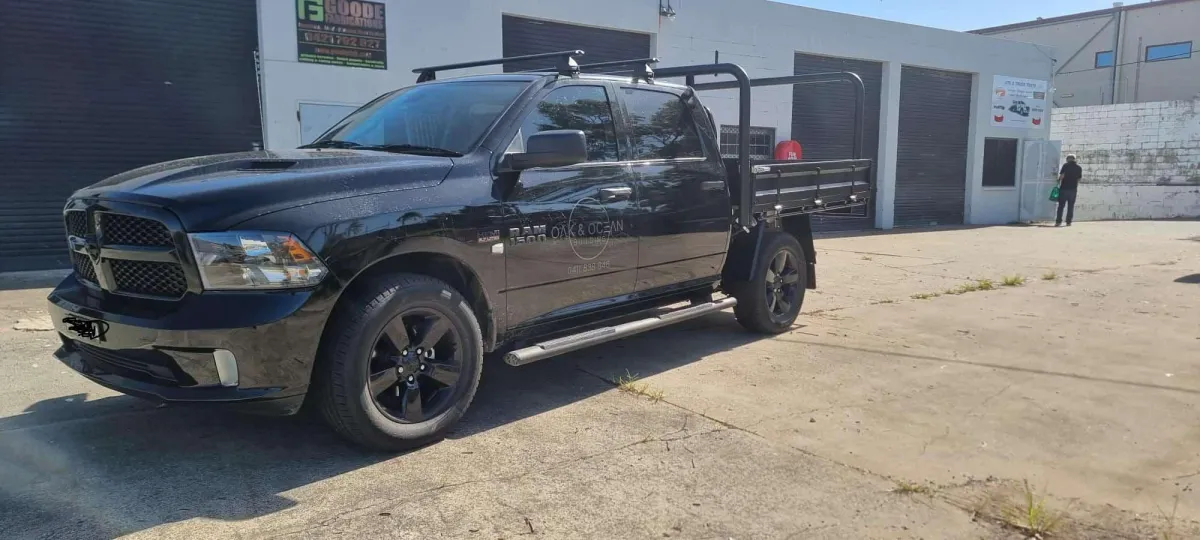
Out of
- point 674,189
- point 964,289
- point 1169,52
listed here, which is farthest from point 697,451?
point 1169,52

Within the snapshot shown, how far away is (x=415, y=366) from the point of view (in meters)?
3.83

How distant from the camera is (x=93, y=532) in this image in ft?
9.81

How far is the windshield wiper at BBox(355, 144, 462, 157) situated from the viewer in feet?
13.8

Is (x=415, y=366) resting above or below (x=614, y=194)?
below

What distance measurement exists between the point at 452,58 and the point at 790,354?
7.85 metres

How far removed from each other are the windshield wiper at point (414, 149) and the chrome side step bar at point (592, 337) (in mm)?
1111

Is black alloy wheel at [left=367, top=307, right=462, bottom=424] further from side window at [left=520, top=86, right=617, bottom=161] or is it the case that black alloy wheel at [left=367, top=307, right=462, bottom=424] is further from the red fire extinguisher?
the red fire extinguisher

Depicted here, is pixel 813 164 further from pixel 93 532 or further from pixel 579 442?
pixel 93 532

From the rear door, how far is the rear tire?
398mm

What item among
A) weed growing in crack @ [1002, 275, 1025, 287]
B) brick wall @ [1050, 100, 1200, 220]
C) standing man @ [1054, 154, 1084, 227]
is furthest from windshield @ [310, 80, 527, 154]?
brick wall @ [1050, 100, 1200, 220]

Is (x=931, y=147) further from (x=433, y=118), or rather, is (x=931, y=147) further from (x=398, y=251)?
(x=398, y=251)

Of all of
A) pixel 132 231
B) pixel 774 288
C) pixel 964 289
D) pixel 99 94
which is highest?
pixel 99 94

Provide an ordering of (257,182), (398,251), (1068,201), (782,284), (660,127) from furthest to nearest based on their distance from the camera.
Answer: (1068,201), (782,284), (660,127), (398,251), (257,182)

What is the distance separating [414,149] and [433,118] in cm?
39
